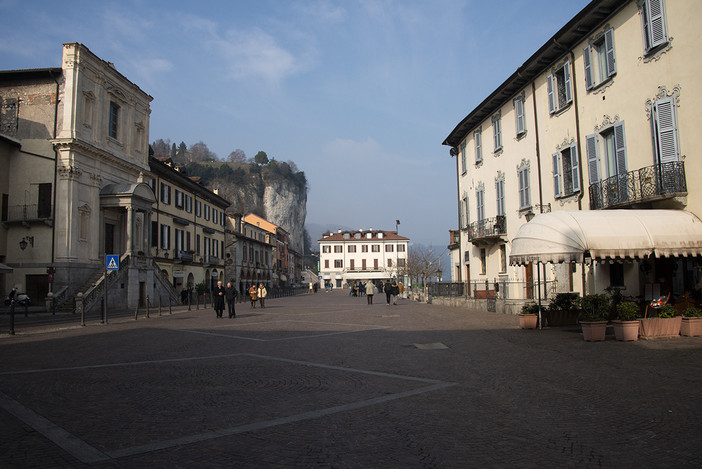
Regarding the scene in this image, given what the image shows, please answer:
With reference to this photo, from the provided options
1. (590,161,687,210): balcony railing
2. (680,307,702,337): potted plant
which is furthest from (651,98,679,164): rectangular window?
(680,307,702,337): potted plant

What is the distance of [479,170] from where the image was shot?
30.4m

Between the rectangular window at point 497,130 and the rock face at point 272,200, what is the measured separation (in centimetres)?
10067

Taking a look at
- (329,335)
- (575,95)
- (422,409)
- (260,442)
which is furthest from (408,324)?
(260,442)

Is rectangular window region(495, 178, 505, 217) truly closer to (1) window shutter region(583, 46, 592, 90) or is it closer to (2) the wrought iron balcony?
(2) the wrought iron balcony

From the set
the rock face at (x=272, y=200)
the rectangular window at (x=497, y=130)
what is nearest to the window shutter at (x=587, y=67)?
the rectangular window at (x=497, y=130)

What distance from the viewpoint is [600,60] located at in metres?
18.2

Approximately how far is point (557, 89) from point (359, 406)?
19.2 metres

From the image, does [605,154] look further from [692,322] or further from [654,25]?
[692,322]

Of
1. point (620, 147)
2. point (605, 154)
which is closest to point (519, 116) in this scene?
point (605, 154)

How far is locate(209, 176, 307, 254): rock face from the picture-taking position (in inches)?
5030

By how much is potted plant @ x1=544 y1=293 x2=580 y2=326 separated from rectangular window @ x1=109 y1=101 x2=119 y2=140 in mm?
31025

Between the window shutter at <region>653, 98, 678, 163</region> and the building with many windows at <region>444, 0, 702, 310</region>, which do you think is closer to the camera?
the building with many windows at <region>444, 0, 702, 310</region>

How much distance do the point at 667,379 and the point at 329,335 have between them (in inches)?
368

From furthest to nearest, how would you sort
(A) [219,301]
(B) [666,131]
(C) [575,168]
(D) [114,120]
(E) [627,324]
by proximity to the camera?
1. (D) [114,120]
2. (A) [219,301]
3. (C) [575,168]
4. (B) [666,131]
5. (E) [627,324]
